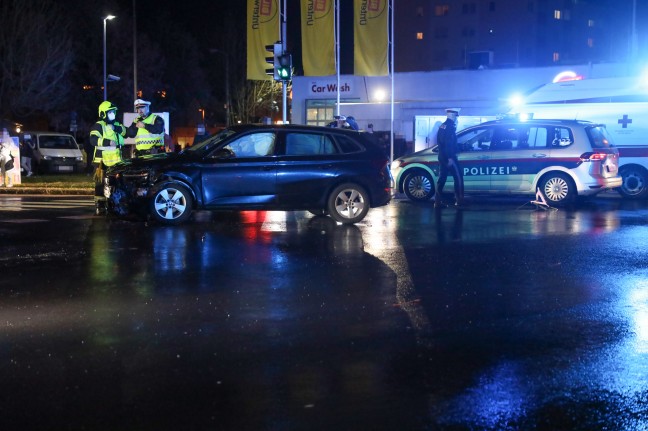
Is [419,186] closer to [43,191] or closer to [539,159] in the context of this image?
[539,159]

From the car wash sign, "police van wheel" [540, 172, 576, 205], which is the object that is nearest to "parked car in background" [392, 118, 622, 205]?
"police van wheel" [540, 172, 576, 205]

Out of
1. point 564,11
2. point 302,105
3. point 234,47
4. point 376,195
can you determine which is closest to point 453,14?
point 564,11

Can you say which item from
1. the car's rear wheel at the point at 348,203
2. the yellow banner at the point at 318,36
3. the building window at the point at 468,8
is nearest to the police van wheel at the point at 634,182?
the car's rear wheel at the point at 348,203

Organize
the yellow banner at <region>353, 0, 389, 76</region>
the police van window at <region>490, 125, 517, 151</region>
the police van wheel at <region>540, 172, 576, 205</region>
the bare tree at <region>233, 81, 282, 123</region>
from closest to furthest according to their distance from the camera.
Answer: the police van wheel at <region>540, 172, 576, 205</region>
the police van window at <region>490, 125, 517, 151</region>
the yellow banner at <region>353, 0, 389, 76</region>
the bare tree at <region>233, 81, 282, 123</region>

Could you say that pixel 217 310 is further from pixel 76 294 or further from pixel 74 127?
pixel 74 127

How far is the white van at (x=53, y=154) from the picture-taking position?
33156mm

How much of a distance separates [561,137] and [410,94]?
1874 centimetres

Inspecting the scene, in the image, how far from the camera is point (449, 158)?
663 inches

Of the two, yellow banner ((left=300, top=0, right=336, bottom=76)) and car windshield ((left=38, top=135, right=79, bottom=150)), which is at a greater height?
yellow banner ((left=300, top=0, right=336, bottom=76))

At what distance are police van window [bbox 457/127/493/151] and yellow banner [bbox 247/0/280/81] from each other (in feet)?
36.3

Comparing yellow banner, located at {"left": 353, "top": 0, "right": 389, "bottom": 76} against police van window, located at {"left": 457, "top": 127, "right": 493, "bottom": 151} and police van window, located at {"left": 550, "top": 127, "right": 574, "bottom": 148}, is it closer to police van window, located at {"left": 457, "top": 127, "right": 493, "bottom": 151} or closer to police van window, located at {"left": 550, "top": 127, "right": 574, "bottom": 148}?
police van window, located at {"left": 457, "top": 127, "right": 493, "bottom": 151}

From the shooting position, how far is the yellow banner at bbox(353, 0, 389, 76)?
91.0 feet

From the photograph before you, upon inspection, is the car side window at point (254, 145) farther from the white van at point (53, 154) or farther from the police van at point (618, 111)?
the white van at point (53, 154)

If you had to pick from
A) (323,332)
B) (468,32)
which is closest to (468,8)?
(468,32)
